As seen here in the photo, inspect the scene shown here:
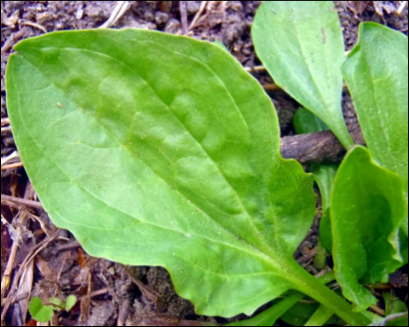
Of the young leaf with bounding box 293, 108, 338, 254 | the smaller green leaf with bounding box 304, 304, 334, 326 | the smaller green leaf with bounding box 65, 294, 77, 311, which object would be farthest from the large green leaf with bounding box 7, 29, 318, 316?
the smaller green leaf with bounding box 65, 294, 77, 311

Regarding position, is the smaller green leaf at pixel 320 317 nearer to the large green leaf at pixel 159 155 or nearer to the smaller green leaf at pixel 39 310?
the large green leaf at pixel 159 155

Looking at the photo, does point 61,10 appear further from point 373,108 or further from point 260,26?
point 373,108

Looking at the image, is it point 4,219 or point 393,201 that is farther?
point 4,219

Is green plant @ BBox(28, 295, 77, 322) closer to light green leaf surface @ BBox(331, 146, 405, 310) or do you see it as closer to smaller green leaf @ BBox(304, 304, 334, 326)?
smaller green leaf @ BBox(304, 304, 334, 326)

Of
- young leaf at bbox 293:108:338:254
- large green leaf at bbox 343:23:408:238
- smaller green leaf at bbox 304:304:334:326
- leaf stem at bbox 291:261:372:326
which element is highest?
large green leaf at bbox 343:23:408:238

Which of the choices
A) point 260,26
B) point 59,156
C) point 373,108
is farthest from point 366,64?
point 59,156

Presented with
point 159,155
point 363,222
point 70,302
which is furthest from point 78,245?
point 363,222
